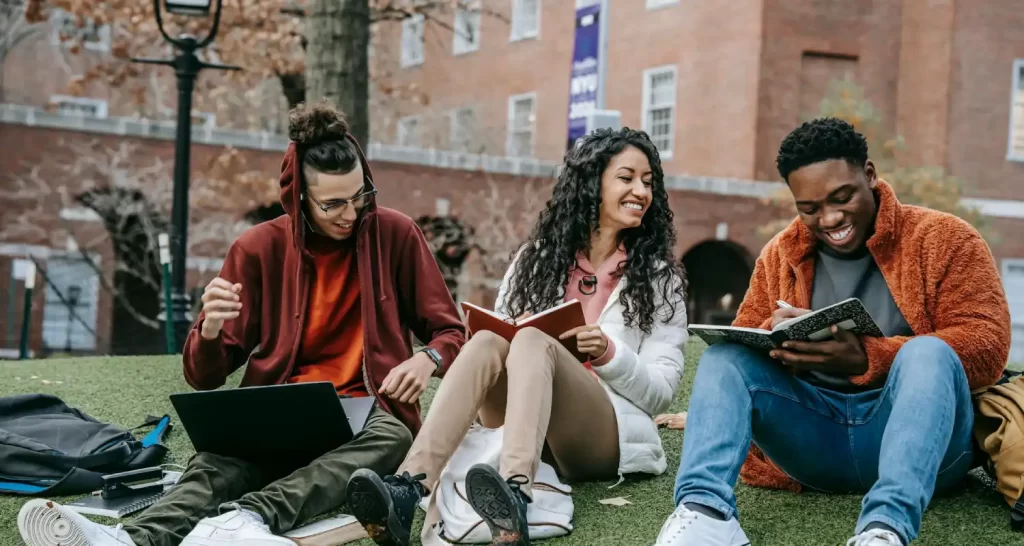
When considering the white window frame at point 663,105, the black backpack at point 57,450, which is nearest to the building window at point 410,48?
the white window frame at point 663,105

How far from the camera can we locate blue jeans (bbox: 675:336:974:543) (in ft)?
9.45

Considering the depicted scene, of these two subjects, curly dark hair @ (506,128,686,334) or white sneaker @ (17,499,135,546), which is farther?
curly dark hair @ (506,128,686,334)

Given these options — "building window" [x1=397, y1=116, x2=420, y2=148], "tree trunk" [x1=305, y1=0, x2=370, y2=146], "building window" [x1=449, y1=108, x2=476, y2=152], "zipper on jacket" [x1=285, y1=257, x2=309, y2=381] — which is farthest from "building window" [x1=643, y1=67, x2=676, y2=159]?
"zipper on jacket" [x1=285, y1=257, x2=309, y2=381]

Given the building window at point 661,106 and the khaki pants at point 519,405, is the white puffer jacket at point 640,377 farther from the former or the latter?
the building window at point 661,106

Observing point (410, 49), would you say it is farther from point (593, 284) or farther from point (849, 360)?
point (849, 360)

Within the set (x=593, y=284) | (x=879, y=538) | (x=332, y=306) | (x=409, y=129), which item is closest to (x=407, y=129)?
(x=409, y=129)

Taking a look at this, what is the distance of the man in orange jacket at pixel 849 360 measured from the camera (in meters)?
2.97

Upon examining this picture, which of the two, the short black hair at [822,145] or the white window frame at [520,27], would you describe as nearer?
the short black hair at [822,145]

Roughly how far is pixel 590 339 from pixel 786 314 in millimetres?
646

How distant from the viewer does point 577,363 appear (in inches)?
142

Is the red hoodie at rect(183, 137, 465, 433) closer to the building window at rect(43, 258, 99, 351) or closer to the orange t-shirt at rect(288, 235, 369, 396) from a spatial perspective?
the orange t-shirt at rect(288, 235, 369, 396)

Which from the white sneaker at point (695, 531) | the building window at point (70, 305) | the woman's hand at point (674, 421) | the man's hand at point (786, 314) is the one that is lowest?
the building window at point (70, 305)

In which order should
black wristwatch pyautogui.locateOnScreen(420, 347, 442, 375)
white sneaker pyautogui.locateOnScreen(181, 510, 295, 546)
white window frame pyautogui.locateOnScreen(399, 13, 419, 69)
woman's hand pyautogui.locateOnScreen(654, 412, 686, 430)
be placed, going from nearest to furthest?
white sneaker pyautogui.locateOnScreen(181, 510, 295, 546)
black wristwatch pyautogui.locateOnScreen(420, 347, 442, 375)
woman's hand pyautogui.locateOnScreen(654, 412, 686, 430)
white window frame pyautogui.locateOnScreen(399, 13, 419, 69)

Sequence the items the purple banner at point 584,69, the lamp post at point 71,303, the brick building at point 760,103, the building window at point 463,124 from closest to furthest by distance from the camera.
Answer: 1. the purple banner at point 584,69
2. the lamp post at point 71,303
3. the brick building at point 760,103
4. the building window at point 463,124
